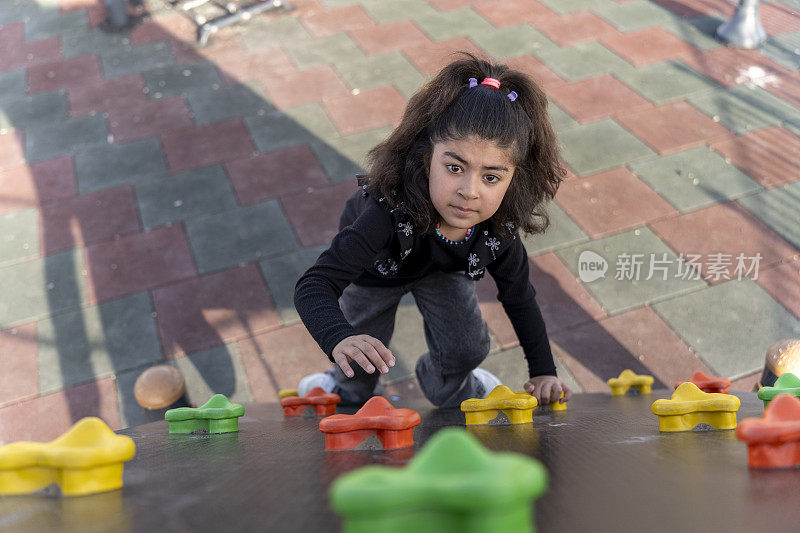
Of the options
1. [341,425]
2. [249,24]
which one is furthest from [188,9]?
[341,425]

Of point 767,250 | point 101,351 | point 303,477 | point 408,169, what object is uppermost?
point 303,477

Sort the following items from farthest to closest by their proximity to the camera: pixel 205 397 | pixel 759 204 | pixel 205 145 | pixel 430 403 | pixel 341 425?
pixel 205 145 → pixel 759 204 → pixel 205 397 → pixel 430 403 → pixel 341 425

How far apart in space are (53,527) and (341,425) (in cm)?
58

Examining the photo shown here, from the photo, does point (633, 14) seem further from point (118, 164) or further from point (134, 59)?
point (118, 164)

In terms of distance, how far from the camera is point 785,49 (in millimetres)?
5547

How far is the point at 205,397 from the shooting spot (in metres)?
3.18

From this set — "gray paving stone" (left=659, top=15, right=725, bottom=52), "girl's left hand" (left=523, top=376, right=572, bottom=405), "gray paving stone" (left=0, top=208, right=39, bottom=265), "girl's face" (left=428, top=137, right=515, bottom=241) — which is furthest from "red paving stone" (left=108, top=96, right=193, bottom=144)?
"gray paving stone" (left=659, top=15, right=725, bottom=52)

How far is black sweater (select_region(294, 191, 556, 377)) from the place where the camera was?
6.24ft

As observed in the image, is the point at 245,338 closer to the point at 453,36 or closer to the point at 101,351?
the point at 101,351

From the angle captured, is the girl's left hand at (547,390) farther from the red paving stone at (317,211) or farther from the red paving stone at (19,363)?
the red paving stone at (19,363)

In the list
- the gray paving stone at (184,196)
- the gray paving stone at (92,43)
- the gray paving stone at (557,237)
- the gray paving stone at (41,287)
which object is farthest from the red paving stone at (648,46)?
the gray paving stone at (41,287)

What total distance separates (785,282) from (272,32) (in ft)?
15.1

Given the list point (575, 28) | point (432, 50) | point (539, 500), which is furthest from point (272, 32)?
point (539, 500)

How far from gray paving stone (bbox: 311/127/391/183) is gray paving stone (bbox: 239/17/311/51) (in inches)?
65.0
